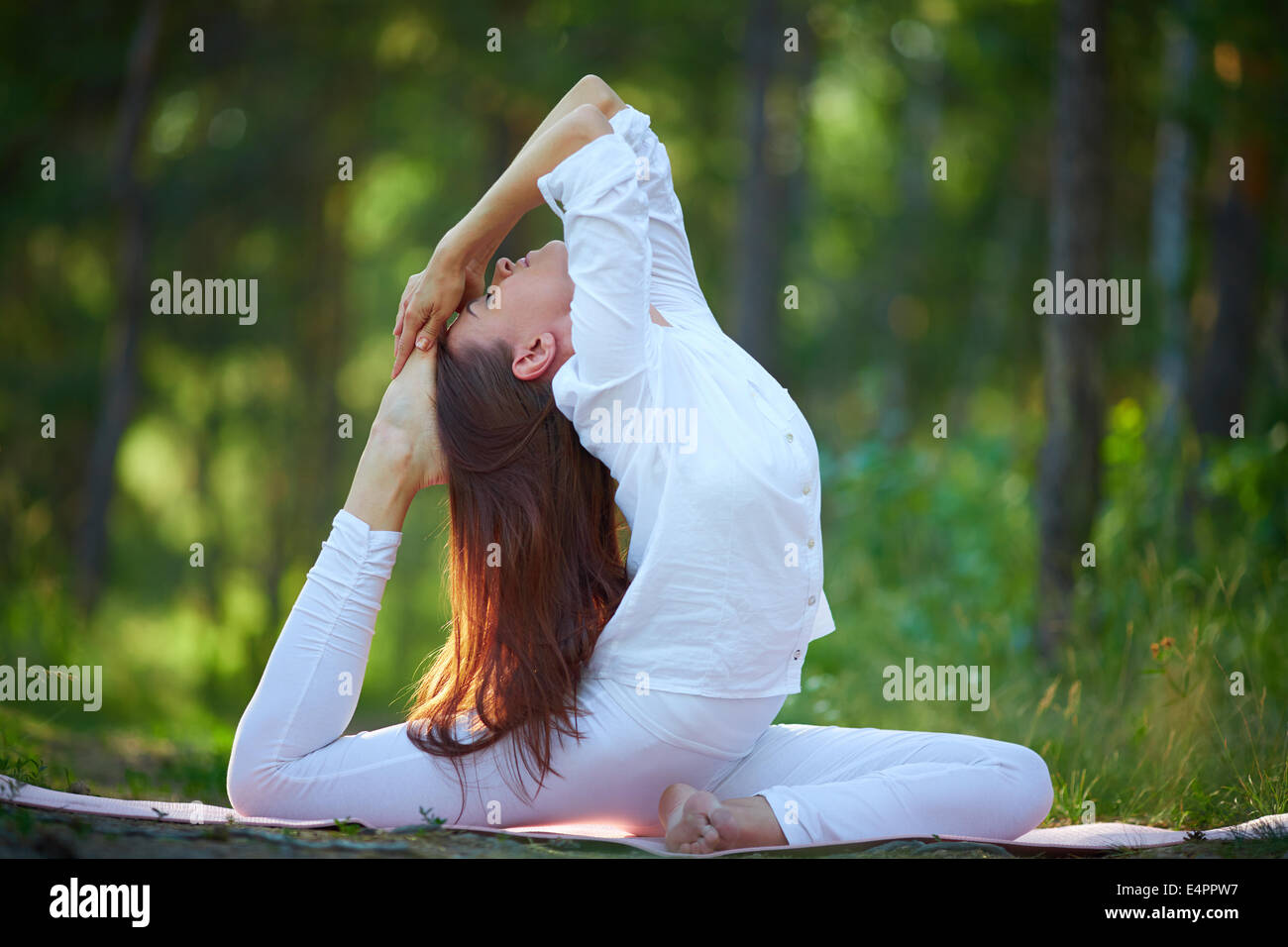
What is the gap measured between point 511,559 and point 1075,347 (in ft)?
10.7

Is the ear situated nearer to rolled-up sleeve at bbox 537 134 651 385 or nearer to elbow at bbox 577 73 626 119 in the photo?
rolled-up sleeve at bbox 537 134 651 385

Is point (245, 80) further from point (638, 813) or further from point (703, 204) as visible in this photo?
point (638, 813)

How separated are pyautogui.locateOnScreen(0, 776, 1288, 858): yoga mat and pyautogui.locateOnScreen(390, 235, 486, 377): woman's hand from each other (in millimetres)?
1191

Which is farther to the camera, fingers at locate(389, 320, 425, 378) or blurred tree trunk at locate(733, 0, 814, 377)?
blurred tree trunk at locate(733, 0, 814, 377)

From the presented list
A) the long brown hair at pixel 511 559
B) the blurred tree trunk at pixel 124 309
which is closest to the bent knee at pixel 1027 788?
the long brown hair at pixel 511 559

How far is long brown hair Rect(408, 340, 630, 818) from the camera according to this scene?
2.85 metres

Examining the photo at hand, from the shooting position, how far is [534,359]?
3023mm

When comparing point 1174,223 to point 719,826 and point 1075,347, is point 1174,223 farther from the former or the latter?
point 719,826

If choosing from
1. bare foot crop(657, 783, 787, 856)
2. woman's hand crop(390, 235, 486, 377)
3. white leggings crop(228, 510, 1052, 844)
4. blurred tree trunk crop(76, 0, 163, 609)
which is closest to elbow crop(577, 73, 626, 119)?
woman's hand crop(390, 235, 486, 377)

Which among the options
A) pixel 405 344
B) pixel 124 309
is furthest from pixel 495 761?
pixel 124 309

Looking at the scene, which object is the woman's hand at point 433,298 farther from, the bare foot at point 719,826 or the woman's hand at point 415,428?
the bare foot at point 719,826

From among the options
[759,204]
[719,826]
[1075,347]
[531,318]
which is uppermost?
[759,204]

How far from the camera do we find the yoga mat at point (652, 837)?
267 centimetres
